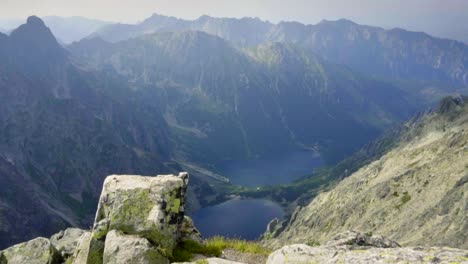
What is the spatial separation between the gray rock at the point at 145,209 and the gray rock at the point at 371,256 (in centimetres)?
664

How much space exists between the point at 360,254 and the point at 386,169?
18475 centimetres

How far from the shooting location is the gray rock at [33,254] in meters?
27.7

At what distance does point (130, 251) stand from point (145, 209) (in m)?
2.68

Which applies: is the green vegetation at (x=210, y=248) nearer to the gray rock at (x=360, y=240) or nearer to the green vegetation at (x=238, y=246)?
the green vegetation at (x=238, y=246)

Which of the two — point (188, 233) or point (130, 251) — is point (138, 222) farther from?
point (188, 233)

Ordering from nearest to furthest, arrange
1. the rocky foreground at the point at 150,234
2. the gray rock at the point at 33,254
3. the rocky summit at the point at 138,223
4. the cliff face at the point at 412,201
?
the rocky foreground at the point at 150,234 → the rocky summit at the point at 138,223 → the gray rock at the point at 33,254 → the cliff face at the point at 412,201

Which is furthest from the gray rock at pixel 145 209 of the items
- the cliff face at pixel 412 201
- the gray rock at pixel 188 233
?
the cliff face at pixel 412 201

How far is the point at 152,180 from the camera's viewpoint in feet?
77.6

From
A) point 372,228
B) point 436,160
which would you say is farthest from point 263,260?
point 436,160

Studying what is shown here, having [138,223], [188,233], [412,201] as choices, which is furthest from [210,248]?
[412,201]

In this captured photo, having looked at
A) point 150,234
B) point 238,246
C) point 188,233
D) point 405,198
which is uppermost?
point 150,234

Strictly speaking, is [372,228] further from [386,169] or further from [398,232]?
[386,169]

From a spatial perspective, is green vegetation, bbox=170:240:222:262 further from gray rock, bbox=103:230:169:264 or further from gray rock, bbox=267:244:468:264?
gray rock, bbox=267:244:468:264

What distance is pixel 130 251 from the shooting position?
63.4 feet
